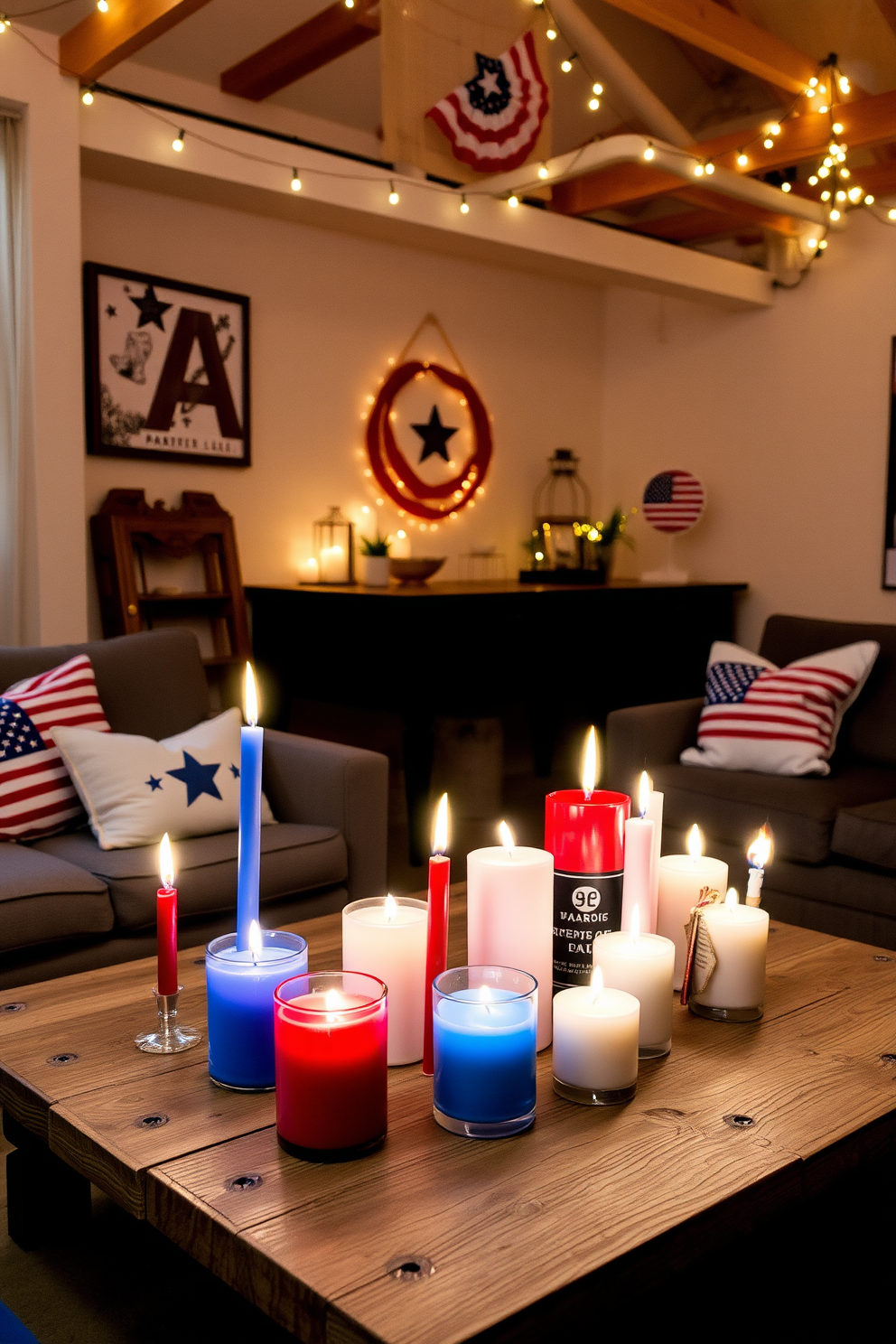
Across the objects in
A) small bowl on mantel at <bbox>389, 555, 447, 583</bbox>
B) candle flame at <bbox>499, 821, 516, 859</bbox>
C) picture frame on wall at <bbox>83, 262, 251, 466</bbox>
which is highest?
picture frame on wall at <bbox>83, 262, 251, 466</bbox>

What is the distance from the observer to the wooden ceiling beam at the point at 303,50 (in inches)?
144

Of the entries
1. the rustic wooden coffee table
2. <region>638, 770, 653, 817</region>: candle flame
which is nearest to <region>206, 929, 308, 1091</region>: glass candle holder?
the rustic wooden coffee table

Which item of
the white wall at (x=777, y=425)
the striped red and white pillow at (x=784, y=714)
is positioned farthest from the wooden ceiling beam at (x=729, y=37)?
the striped red and white pillow at (x=784, y=714)

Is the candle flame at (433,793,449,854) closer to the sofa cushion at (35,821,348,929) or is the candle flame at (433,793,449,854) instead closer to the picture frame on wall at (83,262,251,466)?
the sofa cushion at (35,821,348,929)

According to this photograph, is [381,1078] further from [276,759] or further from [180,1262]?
[276,759]

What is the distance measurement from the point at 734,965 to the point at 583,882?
0.69 feet

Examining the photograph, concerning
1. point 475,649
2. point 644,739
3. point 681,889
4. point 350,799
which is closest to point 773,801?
point 644,739

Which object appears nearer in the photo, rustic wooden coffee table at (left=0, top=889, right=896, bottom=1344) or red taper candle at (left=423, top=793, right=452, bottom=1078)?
rustic wooden coffee table at (left=0, top=889, right=896, bottom=1344)

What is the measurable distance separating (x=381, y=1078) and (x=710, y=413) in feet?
14.8

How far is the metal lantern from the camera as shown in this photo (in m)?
4.87

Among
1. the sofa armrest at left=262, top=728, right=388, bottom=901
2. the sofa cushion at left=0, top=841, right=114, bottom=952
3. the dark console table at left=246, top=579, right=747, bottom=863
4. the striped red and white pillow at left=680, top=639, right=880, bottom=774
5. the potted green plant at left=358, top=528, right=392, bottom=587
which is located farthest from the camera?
the potted green plant at left=358, top=528, right=392, bottom=587

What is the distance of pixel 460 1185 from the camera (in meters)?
0.98

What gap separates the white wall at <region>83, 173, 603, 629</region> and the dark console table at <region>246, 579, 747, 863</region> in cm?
44

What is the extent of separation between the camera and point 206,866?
2.27 m
